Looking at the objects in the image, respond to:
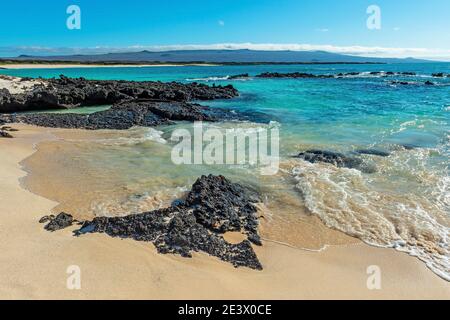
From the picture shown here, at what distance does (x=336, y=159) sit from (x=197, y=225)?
245 inches

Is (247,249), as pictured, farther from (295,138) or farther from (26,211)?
(295,138)

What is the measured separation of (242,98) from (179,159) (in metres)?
19.0

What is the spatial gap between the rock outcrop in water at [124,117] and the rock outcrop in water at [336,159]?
26.8 feet

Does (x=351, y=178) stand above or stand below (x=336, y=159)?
below

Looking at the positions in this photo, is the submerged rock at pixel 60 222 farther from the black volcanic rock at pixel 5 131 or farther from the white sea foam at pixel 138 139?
the black volcanic rock at pixel 5 131

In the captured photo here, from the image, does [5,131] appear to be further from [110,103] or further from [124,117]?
[110,103]

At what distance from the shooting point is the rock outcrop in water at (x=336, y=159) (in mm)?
10539

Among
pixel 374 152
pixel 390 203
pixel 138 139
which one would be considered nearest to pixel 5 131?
pixel 138 139

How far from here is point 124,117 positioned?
18.0m

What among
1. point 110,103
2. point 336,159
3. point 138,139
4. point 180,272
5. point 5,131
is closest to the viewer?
point 180,272

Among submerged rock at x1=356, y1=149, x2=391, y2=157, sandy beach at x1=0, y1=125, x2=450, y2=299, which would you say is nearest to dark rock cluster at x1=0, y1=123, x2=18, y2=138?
sandy beach at x1=0, y1=125, x2=450, y2=299

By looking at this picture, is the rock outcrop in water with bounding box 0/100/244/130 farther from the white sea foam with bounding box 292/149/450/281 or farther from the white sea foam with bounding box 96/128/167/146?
the white sea foam with bounding box 292/149/450/281

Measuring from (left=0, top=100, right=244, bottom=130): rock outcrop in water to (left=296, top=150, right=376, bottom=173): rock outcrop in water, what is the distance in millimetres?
8175

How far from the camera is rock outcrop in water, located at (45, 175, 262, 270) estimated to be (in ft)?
19.2
